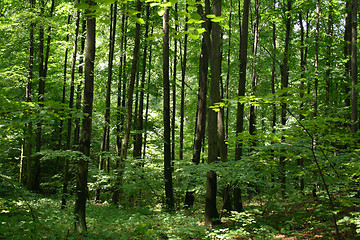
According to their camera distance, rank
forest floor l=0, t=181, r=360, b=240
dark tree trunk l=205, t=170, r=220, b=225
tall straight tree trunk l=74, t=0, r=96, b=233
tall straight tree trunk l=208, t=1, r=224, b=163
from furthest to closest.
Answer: tall straight tree trunk l=208, t=1, r=224, b=163, dark tree trunk l=205, t=170, r=220, b=225, tall straight tree trunk l=74, t=0, r=96, b=233, forest floor l=0, t=181, r=360, b=240

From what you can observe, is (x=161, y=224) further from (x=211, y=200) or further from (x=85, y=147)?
(x=85, y=147)

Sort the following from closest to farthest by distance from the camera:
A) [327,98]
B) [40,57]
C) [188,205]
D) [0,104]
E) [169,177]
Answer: [0,104], [169,177], [188,205], [327,98], [40,57]

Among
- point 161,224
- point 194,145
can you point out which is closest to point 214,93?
point 161,224

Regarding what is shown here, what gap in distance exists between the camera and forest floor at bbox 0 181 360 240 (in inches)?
170

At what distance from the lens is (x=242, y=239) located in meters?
6.23

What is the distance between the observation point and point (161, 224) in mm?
7871

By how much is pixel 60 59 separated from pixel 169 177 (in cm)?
1251

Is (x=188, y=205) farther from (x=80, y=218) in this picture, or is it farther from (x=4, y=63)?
(x=4, y=63)

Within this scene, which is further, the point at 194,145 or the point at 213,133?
the point at 194,145

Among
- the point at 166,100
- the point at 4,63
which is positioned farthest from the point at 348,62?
the point at 4,63

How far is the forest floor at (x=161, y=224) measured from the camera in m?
4.31

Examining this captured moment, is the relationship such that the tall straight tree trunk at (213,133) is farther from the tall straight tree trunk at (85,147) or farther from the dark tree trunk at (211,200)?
the tall straight tree trunk at (85,147)

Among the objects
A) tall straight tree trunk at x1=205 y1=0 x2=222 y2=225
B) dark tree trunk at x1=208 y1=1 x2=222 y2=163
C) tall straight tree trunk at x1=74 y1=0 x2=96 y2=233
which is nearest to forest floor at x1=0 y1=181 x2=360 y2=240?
tall straight tree trunk at x1=74 y1=0 x2=96 y2=233

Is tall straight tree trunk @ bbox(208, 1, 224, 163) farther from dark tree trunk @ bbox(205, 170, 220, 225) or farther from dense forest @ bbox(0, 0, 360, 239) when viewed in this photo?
dark tree trunk @ bbox(205, 170, 220, 225)
